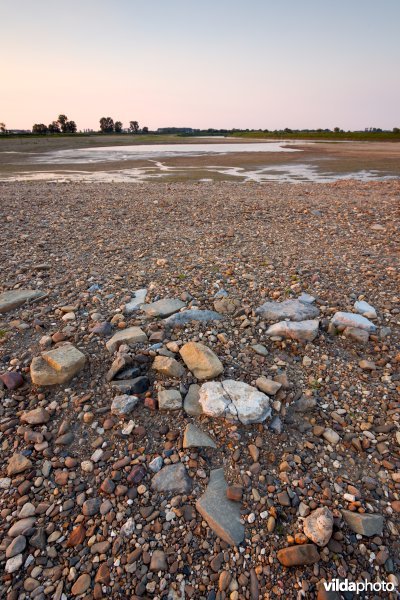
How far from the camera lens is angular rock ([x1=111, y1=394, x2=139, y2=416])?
9.70 feet

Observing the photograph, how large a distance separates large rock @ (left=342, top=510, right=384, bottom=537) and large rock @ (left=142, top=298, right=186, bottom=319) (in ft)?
9.31

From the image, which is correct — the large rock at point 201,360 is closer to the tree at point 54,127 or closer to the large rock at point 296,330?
the large rock at point 296,330

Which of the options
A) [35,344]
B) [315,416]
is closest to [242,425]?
[315,416]

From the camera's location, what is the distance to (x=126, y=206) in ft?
34.4

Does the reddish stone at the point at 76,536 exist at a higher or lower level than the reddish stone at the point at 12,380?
lower

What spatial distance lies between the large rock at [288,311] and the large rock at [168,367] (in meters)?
1.46

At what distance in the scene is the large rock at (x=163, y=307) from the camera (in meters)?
4.34

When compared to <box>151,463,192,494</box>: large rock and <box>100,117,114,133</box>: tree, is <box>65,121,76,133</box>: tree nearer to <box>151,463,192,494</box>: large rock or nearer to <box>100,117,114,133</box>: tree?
<box>100,117,114,133</box>: tree

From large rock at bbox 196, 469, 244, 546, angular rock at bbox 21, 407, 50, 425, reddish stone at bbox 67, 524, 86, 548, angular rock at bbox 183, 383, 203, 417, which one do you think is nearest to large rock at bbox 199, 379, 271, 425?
angular rock at bbox 183, 383, 203, 417

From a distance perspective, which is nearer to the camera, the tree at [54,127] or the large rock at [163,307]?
the large rock at [163,307]

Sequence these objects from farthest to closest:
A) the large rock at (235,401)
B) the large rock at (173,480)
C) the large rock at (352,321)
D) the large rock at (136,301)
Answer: the large rock at (136,301)
the large rock at (352,321)
the large rock at (235,401)
the large rock at (173,480)

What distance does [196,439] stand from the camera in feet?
8.98

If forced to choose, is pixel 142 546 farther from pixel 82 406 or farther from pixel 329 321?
pixel 329 321

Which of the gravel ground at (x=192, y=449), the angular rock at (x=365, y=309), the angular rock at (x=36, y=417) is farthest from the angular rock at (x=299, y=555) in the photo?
the angular rock at (x=365, y=309)
